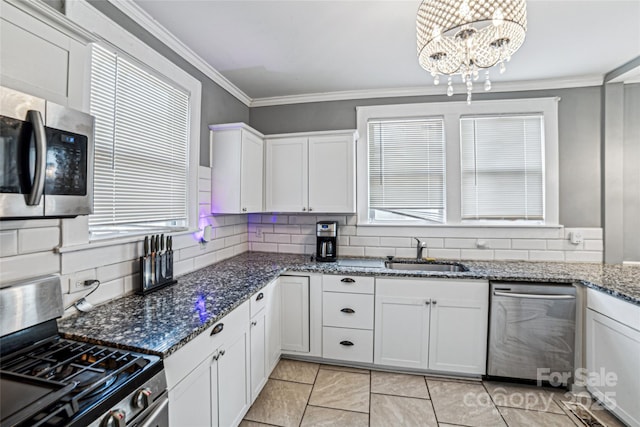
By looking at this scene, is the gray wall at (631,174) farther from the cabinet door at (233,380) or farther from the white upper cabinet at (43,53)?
the white upper cabinet at (43,53)

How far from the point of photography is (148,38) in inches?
74.7

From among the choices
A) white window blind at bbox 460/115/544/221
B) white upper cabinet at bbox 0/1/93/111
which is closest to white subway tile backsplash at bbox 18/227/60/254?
white upper cabinet at bbox 0/1/93/111

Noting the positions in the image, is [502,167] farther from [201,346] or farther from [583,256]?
[201,346]

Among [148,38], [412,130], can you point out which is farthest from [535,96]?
[148,38]

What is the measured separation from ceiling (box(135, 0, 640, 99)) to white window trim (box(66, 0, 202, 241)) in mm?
223

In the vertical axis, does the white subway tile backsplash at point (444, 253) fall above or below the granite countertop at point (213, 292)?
above

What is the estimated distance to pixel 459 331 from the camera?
89.5 inches

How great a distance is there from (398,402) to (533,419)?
87 centimetres

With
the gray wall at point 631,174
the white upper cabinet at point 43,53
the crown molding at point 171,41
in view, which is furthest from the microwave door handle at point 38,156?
the gray wall at point 631,174

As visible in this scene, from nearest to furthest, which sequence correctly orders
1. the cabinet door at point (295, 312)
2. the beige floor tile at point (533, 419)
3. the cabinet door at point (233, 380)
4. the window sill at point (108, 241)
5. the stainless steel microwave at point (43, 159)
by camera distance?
1. the stainless steel microwave at point (43, 159)
2. the window sill at point (108, 241)
3. the cabinet door at point (233, 380)
4. the beige floor tile at point (533, 419)
5. the cabinet door at point (295, 312)

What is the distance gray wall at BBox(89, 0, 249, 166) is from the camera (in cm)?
168

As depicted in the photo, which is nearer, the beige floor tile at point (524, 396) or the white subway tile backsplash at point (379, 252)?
the beige floor tile at point (524, 396)

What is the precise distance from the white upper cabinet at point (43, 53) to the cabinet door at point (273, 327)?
170 cm

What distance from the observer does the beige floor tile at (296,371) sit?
7.54 feet
